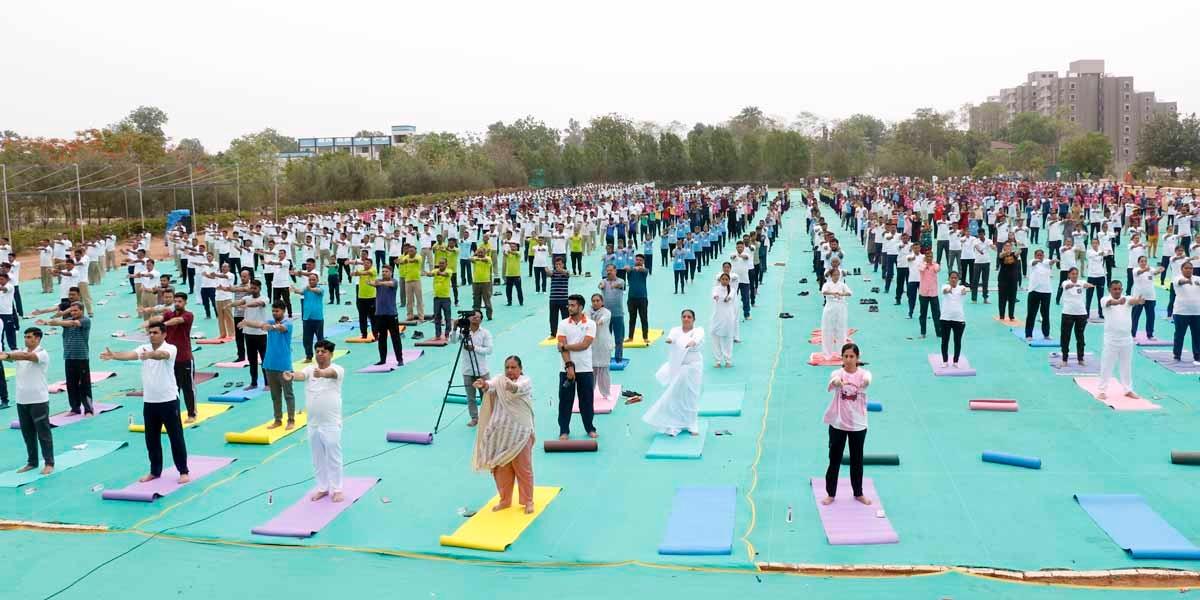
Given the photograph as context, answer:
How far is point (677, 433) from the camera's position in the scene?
10984mm

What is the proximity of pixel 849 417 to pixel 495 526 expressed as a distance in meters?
3.20

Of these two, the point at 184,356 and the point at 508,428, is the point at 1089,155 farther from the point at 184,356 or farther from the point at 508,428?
the point at 508,428

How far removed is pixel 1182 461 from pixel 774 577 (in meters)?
4.81

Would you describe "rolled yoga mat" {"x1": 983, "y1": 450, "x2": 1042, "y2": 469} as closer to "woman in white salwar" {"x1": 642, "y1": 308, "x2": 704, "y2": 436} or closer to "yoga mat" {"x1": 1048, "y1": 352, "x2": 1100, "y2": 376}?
"woman in white salwar" {"x1": 642, "y1": 308, "x2": 704, "y2": 436}

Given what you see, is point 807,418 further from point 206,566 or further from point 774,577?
point 206,566

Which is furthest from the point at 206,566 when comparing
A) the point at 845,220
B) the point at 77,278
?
the point at 845,220

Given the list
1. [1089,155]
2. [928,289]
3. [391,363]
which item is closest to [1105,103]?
[1089,155]

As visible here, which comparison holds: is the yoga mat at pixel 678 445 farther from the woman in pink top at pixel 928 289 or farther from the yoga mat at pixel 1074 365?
the woman in pink top at pixel 928 289

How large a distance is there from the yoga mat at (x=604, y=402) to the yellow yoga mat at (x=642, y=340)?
3.22m

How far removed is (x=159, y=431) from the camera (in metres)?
9.82

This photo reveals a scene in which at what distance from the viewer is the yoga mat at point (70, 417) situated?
40.4ft

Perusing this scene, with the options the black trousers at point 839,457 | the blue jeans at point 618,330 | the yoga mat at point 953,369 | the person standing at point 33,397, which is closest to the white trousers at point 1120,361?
the yoga mat at point 953,369

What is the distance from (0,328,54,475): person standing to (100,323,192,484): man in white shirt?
1.10m

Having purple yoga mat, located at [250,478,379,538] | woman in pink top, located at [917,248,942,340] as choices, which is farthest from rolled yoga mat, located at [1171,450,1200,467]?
purple yoga mat, located at [250,478,379,538]
